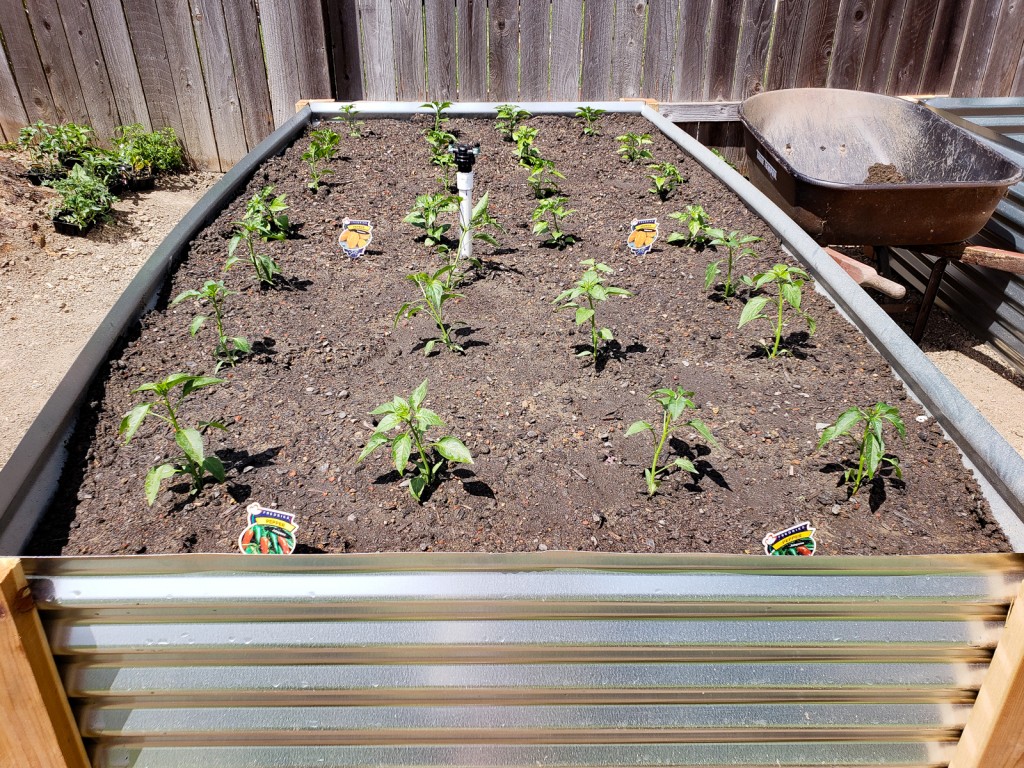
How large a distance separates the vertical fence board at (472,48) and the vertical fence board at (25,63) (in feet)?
8.80

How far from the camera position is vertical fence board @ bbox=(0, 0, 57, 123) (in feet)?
15.8

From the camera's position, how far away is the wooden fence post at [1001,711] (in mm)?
1129

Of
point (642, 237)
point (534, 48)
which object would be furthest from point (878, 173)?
point (534, 48)

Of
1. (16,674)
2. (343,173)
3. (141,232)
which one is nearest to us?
(16,674)

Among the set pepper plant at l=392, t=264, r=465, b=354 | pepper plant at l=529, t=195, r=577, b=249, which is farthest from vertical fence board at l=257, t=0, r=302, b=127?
pepper plant at l=392, t=264, r=465, b=354

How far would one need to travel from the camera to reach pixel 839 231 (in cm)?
319

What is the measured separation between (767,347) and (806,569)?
123 centimetres

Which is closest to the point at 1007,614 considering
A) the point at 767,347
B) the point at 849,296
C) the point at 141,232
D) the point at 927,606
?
the point at 927,606

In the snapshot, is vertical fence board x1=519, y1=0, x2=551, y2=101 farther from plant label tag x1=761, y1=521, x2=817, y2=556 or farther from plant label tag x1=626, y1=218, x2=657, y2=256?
plant label tag x1=761, y1=521, x2=817, y2=556

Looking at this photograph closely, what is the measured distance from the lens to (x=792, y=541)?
1.52 metres

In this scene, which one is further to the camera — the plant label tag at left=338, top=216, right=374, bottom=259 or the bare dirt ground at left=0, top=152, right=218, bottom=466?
the bare dirt ground at left=0, top=152, right=218, bottom=466

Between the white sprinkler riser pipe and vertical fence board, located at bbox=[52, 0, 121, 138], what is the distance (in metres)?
3.59

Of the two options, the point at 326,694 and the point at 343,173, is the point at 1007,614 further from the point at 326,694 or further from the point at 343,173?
the point at 343,173

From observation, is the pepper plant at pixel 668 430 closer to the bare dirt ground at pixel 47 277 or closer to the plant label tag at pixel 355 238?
the plant label tag at pixel 355 238
